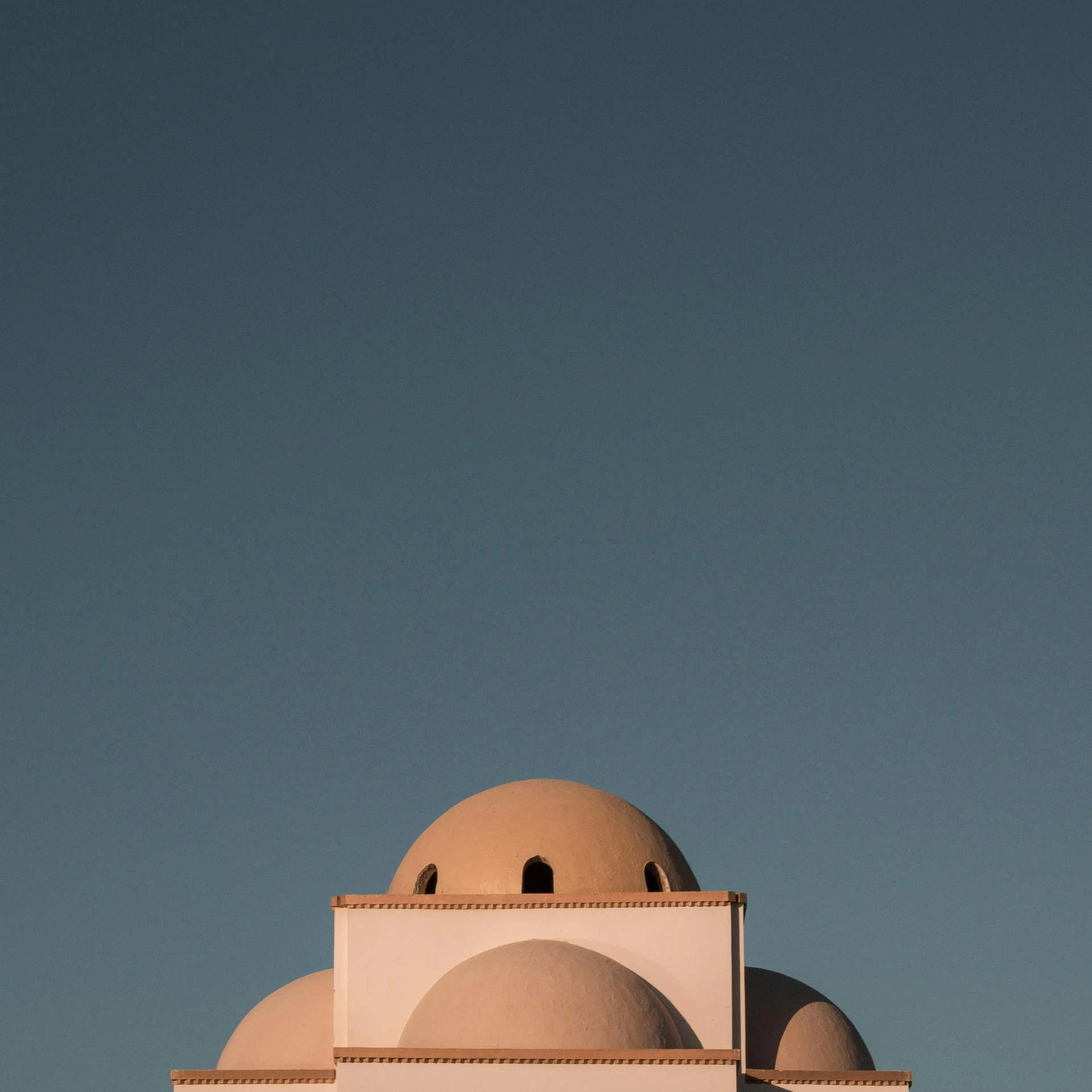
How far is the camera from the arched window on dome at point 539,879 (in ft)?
71.9

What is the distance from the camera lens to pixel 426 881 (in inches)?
874

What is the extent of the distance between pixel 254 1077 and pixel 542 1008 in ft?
14.1

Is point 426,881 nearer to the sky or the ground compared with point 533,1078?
nearer to the sky

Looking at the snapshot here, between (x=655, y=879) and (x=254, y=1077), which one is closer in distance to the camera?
(x=254, y=1077)

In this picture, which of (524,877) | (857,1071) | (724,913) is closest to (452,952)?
(524,877)

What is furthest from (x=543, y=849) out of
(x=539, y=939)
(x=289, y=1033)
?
(x=289, y=1033)

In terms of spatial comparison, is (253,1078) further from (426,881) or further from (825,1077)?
(825,1077)

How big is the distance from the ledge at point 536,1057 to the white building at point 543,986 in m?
0.02

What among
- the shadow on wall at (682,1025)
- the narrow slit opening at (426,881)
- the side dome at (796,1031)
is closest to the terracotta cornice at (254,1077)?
the narrow slit opening at (426,881)

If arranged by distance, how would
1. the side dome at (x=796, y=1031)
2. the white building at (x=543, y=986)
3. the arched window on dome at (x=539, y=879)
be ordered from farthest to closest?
the arched window on dome at (x=539, y=879)
the side dome at (x=796, y=1031)
the white building at (x=543, y=986)

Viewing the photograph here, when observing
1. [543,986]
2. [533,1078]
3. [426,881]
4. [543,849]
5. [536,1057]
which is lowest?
[533,1078]

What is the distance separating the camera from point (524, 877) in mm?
21828

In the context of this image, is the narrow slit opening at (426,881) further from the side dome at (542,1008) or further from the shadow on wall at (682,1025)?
the shadow on wall at (682,1025)

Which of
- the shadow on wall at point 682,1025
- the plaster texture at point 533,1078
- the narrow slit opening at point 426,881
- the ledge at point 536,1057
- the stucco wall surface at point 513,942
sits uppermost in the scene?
the narrow slit opening at point 426,881
